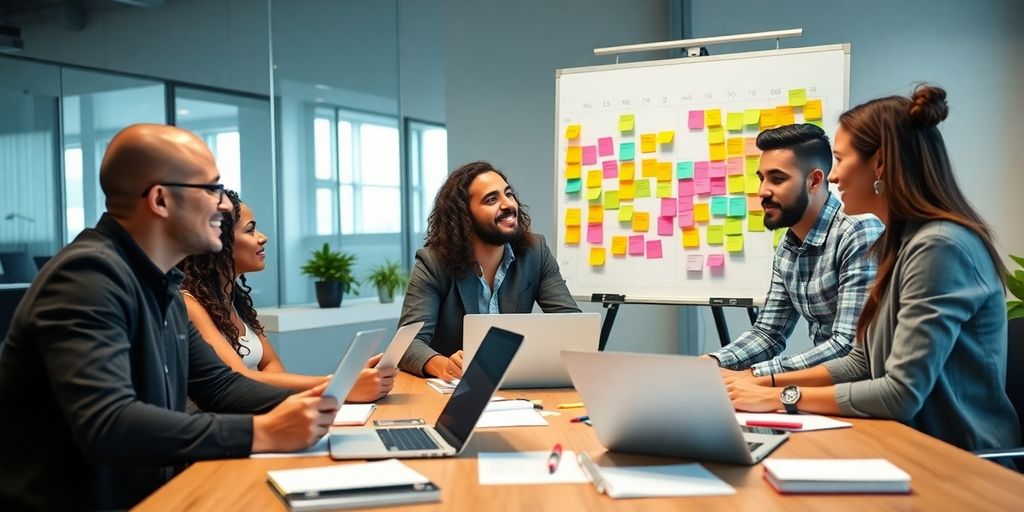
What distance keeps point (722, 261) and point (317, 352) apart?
118 inches

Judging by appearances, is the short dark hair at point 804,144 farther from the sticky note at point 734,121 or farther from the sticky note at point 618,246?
the sticky note at point 618,246

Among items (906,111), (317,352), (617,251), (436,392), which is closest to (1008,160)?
(617,251)

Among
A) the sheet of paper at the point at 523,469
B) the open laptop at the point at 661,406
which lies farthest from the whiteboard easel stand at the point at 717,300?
the sheet of paper at the point at 523,469

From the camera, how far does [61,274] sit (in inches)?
59.0

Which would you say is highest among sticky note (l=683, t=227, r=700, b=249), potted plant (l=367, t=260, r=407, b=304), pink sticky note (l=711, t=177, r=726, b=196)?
pink sticky note (l=711, t=177, r=726, b=196)

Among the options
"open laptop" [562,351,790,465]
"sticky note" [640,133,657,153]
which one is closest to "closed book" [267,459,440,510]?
"open laptop" [562,351,790,465]

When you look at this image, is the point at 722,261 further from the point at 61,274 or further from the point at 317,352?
the point at 317,352

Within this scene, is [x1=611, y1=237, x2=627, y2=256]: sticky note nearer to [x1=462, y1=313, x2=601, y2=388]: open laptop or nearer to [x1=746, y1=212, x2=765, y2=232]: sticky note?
[x1=746, y1=212, x2=765, y2=232]: sticky note

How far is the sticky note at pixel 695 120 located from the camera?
3.57m

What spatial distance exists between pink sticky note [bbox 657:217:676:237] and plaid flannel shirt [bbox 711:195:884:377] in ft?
2.69

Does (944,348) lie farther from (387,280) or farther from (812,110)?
(387,280)

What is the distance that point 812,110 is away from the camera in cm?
341

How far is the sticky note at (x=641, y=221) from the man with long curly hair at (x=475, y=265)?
0.54 m

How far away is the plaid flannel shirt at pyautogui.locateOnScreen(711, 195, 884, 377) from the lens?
2391 millimetres
